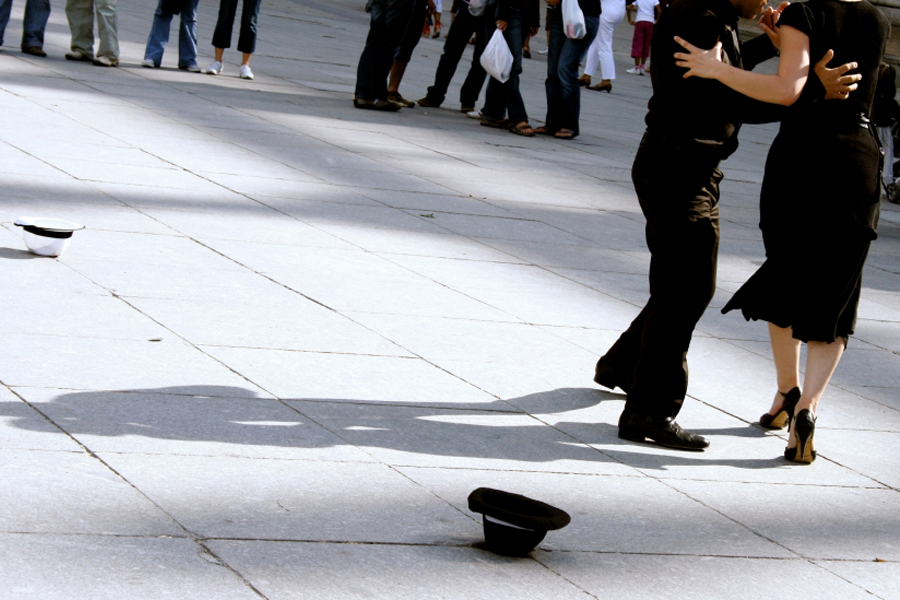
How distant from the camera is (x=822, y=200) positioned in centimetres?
471

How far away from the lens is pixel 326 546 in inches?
133

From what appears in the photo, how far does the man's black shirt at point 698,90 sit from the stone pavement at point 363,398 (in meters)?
1.22

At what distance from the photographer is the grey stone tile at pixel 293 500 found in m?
3.45

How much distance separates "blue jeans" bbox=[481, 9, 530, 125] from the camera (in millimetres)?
12172

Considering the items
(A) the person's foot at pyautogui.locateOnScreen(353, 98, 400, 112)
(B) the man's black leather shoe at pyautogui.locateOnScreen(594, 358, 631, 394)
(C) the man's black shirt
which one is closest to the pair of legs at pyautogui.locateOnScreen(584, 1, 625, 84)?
(A) the person's foot at pyautogui.locateOnScreen(353, 98, 400, 112)

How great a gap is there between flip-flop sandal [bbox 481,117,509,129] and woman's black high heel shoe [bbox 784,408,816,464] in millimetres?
8572

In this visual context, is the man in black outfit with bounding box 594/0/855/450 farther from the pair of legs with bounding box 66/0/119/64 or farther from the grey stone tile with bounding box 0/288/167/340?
the pair of legs with bounding box 66/0/119/64

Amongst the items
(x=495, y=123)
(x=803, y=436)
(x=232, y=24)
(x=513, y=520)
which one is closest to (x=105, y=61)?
(x=232, y=24)

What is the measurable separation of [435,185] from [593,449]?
5.05 meters

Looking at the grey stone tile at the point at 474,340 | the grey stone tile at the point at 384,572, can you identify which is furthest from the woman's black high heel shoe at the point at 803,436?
the grey stone tile at the point at 384,572

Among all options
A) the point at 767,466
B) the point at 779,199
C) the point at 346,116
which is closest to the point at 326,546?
the point at 767,466

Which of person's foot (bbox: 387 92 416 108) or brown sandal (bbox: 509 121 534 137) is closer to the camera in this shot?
brown sandal (bbox: 509 121 534 137)

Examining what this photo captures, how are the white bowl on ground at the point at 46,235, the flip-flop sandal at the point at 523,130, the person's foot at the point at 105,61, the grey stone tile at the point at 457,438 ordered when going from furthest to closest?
the person's foot at the point at 105,61, the flip-flop sandal at the point at 523,130, the white bowl on ground at the point at 46,235, the grey stone tile at the point at 457,438

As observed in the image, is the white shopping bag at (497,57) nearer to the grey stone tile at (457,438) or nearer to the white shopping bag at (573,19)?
the white shopping bag at (573,19)
